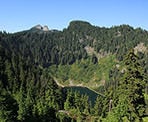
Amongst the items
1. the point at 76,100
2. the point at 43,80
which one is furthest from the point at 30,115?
the point at 43,80

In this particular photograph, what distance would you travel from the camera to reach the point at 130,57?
60.5 metres

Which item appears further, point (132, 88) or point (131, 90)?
point (131, 90)

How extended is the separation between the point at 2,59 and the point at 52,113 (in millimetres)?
81239

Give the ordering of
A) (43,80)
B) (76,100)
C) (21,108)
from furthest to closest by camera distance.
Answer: (43,80) < (76,100) < (21,108)

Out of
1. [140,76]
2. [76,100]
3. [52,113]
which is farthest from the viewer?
[76,100]

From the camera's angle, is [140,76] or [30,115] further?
[30,115]

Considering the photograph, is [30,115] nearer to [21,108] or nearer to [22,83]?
[21,108]

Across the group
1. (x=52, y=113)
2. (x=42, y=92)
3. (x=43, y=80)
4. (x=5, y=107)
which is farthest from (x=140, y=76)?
(x=43, y=80)

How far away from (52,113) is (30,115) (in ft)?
41.3

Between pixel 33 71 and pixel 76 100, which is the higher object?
pixel 33 71

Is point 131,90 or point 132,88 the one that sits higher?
point 132,88

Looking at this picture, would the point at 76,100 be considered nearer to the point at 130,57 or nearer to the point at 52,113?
the point at 52,113

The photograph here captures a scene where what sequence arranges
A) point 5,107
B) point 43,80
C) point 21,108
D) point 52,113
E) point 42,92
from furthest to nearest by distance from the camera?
1. point 43,80
2. point 42,92
3. point 52,113
4. point 21,108
5. point 5,107

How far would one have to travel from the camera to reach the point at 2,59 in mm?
163125
